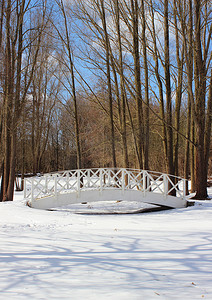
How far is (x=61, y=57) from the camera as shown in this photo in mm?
14438

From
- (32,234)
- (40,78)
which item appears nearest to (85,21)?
(32,234)

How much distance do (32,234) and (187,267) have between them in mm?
3502

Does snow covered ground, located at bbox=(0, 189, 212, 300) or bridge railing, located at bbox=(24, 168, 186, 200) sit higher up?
bridge railing, located at bbox=(24, 168, 186, 200)

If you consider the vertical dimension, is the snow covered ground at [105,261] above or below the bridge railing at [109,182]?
below

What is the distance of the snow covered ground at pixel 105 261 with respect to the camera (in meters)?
3.15

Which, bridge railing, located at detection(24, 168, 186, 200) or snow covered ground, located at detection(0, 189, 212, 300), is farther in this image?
bridge railing, located at detection(24, 168, 186, 200)

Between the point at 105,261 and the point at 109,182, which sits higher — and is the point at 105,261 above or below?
below

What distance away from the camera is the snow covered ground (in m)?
3.15

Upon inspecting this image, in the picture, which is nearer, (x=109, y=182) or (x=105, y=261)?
(x=105, y=261)

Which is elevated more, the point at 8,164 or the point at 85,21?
the point at 85,21

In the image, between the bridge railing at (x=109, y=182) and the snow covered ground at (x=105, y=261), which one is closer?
the snow covered ground at (x=105, y=261)

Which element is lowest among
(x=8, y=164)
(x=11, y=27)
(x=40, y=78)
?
(x=8, y=164)

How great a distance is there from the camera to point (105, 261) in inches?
167

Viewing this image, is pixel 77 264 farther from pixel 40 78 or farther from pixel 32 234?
pixel 40 78
